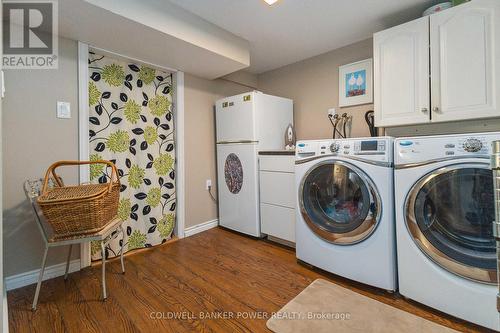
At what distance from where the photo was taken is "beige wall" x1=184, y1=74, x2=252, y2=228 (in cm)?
262

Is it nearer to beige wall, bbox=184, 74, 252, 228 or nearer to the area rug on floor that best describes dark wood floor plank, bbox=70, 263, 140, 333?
the area rug on floor

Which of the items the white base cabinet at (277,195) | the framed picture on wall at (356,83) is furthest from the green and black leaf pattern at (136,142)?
the framed picture on wall at (356,83)

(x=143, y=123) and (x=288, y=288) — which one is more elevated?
(x=143, y=123)

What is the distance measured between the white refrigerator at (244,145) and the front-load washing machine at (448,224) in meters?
1.32

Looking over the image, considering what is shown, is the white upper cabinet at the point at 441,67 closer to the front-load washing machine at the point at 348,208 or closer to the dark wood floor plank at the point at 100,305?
the front-load washing machine at the point at 348,208

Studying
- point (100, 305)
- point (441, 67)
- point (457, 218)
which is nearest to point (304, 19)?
point (441, 67)

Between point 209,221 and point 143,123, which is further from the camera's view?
point 209,221

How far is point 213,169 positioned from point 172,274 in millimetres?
1355

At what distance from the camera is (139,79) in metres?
2.26

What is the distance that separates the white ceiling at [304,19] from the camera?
1.76 meters

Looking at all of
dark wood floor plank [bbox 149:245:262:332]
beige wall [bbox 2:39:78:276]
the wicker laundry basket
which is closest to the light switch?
beige wall [bbox 2:39:78:276]

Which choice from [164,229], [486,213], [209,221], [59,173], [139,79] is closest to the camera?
[486,213]

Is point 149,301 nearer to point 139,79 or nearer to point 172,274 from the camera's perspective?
point 172,274

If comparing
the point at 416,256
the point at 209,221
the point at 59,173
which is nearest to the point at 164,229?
the point at 209,221
